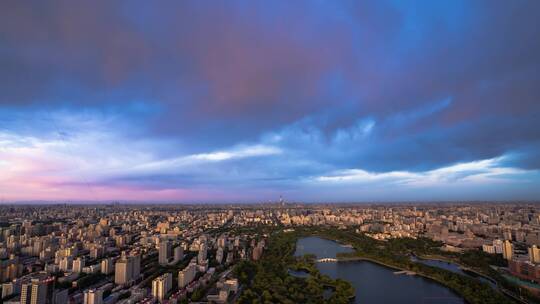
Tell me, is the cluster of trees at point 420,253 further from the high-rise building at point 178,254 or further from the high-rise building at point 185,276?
the high-rise building at point 185,276

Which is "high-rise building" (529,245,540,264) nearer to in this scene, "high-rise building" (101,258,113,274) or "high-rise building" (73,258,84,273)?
"high-rise building" (101,258,113,274)

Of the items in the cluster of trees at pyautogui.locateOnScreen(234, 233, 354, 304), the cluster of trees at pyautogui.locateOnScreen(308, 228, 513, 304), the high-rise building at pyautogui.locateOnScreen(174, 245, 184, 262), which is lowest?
the cluster of trees at pyautogui.locateOnScreen(308, 228, 513, 304)

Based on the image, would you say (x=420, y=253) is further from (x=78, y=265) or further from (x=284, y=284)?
(x=78, y=265)

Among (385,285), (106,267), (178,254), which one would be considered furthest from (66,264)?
(385,285)

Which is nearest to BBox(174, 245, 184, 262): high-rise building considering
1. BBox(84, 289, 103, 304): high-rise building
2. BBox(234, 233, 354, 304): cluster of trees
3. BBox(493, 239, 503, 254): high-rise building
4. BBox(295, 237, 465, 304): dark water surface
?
BBox(234, 233, 354, 304): cluster of trees

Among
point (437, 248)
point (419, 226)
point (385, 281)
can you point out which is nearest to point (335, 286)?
point (385, 281)

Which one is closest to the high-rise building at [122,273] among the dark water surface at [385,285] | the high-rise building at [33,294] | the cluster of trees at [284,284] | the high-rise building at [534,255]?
the high-rise building at [33,294]
